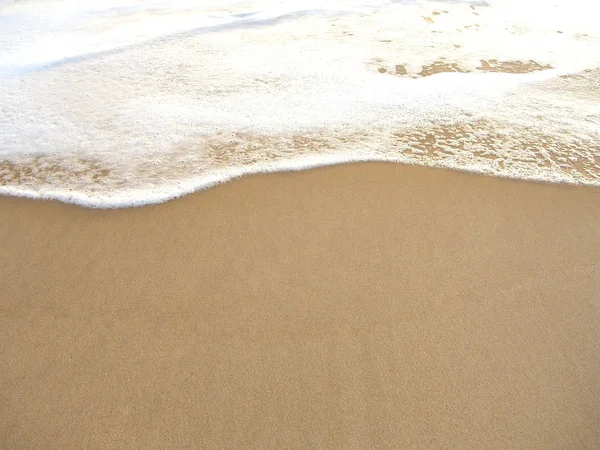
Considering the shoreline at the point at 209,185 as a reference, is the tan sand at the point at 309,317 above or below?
below

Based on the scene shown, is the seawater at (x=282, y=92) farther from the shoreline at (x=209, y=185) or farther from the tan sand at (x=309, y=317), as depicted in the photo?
the tan sand at (x=309, y=317)

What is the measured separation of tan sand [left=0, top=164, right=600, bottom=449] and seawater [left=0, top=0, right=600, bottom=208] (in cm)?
28

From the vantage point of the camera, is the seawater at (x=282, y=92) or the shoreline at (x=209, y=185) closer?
the shoreline at (x=209, y=185)

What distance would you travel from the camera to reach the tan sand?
1614 mm

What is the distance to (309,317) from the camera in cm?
193

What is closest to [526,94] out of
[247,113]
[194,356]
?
[247,113]

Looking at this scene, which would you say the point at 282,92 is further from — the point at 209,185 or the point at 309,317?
the point at 309,317

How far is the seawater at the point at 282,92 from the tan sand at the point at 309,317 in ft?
0.90

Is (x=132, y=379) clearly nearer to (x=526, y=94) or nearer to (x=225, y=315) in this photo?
(x=225, y=315)

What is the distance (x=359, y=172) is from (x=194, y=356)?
1.44m

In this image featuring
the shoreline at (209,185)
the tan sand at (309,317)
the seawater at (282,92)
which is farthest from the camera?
the seawater at (282,92)

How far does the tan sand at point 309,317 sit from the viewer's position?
1.61 meters

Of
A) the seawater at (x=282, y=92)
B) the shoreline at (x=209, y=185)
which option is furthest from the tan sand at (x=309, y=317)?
the seawater at (x=282, y=92)

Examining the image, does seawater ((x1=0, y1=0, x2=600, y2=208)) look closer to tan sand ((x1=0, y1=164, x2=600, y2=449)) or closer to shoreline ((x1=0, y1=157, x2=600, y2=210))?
shoreline ((x1=0, y1=157, x2=600, y2=210))
